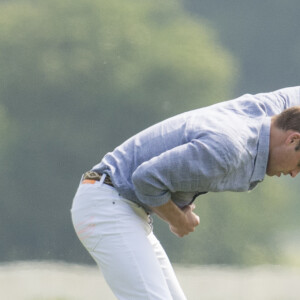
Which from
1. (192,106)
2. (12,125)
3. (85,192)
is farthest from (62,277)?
(85,192)

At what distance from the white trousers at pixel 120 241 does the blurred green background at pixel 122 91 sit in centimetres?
A: 171

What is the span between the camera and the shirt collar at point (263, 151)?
2.17 m

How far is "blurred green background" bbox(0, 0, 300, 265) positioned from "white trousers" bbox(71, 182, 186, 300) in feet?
5.60

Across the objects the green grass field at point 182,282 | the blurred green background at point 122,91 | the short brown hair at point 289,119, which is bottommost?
the green grass field at point 182,282

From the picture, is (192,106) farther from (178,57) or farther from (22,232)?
(22,232)

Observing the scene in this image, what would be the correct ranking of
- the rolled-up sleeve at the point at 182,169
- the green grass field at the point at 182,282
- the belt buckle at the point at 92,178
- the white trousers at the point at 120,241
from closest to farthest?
the rolled-up sleeve at the point at 182,169, the white trousers at the point at 120,241, the belt buckle at the point at 92,178, the green grass field at the point at 182,282

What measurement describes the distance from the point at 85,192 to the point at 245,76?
6.56 feet

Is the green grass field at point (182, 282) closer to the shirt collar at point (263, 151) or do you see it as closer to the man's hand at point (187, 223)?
the man's hand at point (187, 223)

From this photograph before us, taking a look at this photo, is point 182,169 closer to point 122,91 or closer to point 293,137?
point 293,137

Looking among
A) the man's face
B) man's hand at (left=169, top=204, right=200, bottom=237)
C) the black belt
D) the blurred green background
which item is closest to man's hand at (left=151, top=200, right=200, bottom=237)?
man's hand at (left=169, top=204, right=200, bottom=237)

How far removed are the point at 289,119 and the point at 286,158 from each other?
0.11 meters

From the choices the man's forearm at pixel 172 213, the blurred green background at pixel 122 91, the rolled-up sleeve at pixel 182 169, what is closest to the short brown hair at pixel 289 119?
the rolled-up sleeve at pixel 182 169

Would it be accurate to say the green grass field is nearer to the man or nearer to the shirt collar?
the man

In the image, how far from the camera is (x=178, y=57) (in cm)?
413
